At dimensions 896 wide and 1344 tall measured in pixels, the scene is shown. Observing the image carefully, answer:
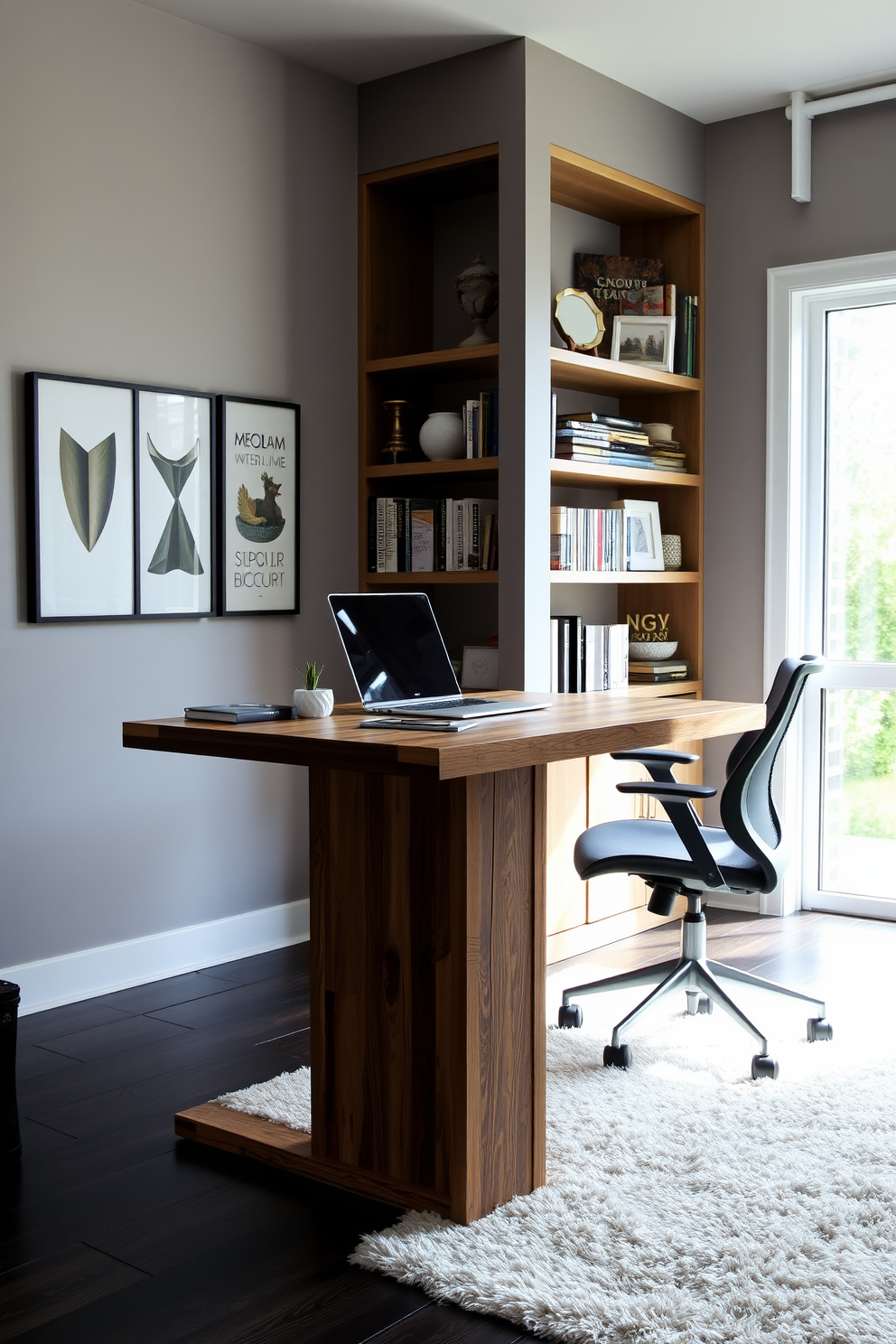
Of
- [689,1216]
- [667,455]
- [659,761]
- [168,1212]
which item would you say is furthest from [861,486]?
[168,1212]

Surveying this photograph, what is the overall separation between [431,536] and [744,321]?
4.77 feet

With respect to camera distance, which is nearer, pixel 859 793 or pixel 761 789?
pixel 761 789

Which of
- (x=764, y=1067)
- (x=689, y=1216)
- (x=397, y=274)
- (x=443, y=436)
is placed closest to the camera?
(x=689, y=1216)

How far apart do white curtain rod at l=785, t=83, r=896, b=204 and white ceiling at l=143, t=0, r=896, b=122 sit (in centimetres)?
5

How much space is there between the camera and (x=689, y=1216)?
7.41 feet

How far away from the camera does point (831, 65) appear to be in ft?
13.7

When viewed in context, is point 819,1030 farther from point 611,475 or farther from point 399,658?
point 611,475

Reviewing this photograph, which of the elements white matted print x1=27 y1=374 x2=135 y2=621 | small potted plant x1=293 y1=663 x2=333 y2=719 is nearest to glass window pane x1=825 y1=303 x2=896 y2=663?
white matted print x1=27 y1=374 x2=135 y2=621

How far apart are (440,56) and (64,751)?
8.12 feet

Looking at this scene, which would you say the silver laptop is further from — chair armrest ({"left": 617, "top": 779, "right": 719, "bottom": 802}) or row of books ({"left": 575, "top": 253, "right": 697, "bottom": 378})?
row of books ({"left": 575, "top": 253, "right": 697, "bottom": 378})

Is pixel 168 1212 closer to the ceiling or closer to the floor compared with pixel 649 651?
closer to the floor

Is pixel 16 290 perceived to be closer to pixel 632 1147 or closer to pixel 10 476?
pixel 10 476

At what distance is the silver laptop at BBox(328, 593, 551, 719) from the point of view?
2.64 meters

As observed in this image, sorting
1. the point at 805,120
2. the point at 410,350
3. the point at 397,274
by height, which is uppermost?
the point at 805,120
